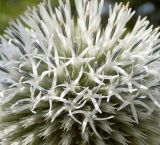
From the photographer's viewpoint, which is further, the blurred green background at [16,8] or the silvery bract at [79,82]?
the blurred green background at [16,8]

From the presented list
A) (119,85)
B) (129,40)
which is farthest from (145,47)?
(119,85)

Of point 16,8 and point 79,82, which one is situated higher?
point 16,8

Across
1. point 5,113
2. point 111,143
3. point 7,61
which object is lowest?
point 111,143

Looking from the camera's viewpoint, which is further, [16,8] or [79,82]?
[16,8]

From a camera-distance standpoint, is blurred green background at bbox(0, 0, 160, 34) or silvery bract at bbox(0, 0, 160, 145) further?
blurred green background at bbox(0, 0, 160, 34)

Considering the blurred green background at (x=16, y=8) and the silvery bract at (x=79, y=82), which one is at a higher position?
the blurred green background at (x=16, y=8)

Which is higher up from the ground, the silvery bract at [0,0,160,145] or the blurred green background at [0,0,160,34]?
the blurred green background at [0,0,160,34]

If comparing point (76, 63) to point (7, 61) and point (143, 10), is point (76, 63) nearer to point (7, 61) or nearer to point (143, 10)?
point (7, 61)

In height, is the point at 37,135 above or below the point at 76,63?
below
